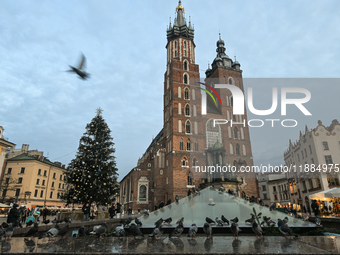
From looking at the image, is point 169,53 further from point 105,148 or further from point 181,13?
point 105,148

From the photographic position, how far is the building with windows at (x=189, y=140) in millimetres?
32406

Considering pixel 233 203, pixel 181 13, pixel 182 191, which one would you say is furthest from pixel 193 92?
pixel 233 203

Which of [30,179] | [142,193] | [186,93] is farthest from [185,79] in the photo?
[30,179]

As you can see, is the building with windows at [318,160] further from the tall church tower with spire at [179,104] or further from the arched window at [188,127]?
the arched window at [188,127]

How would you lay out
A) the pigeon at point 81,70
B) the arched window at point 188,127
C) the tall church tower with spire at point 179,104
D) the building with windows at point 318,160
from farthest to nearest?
1. the arched window at point 188,127
2. the tall church tower with spire at point 179,104
3. the building with windows at point 318,160
4. the pigeon at point 81,70

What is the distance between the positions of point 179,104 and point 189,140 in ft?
20.2

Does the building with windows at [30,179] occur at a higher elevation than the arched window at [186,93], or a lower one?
lower

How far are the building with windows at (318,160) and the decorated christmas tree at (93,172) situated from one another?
26676 millimetres

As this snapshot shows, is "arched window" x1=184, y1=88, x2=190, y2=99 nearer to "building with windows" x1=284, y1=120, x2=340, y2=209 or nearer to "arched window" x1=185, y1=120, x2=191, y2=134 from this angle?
"arched window" x1=185, y1=120, x2=191, y2=134

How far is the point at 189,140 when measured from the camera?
113 ft

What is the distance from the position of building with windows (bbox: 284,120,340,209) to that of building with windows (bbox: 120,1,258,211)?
28.0ft

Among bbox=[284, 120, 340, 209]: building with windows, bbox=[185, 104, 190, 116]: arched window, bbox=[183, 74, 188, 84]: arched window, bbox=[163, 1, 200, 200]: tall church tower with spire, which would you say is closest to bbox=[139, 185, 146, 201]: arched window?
bbox=[163, 1, 200, 200]: tall church tower with spire

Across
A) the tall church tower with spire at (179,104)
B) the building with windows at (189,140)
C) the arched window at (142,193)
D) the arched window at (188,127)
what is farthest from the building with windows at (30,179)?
the arched window at (188,127)

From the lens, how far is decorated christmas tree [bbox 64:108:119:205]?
64.8ft
